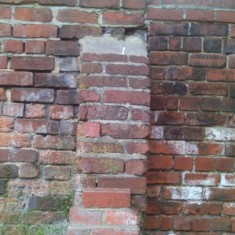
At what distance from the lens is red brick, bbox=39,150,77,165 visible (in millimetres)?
2549

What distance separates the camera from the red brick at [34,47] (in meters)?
2.61

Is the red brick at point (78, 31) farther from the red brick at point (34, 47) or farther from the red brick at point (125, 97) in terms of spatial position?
the red brick at point (125, 97)

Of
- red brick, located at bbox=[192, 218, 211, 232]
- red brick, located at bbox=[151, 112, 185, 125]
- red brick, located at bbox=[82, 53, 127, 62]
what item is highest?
red brick, located at bbox=[82, 53, 127, 62]

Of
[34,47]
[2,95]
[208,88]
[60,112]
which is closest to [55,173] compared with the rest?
[60,112]

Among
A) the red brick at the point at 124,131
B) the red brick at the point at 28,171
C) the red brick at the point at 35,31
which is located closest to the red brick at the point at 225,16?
the red brick at the point at 124,131

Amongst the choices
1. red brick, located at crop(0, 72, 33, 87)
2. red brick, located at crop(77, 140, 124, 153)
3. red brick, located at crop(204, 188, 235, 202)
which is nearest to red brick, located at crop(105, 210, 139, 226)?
red brick, located at crop(77, 140, 124, 153)

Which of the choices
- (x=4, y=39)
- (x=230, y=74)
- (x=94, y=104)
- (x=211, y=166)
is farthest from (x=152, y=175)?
(x=4, y=39)

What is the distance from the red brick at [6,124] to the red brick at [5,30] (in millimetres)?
535

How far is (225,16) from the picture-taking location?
2715mm

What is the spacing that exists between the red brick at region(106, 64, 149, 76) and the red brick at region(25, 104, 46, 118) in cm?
50

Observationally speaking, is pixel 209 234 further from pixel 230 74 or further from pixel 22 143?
pixel 22 143

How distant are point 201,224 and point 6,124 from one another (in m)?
1.39

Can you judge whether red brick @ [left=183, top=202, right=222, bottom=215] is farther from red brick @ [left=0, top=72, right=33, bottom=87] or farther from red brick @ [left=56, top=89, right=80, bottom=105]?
red brick @ [left=0, top=72, right=33, bottom=87]

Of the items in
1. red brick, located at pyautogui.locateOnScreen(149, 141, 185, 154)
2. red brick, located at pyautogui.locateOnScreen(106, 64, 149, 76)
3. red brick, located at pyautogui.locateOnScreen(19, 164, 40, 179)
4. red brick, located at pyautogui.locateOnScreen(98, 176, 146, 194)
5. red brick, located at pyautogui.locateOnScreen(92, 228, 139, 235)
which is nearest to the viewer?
red brick, located at pyautogui.locateOnScreen(92, 228, 139, 235)
